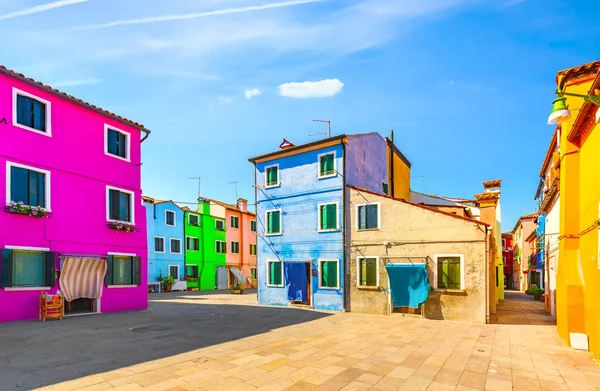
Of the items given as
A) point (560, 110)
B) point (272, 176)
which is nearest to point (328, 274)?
point (272, 176)

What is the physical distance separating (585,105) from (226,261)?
37.6 metres

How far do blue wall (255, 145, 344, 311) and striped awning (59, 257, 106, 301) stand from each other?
8724 millimetres

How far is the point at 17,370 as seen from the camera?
7547 millimetres

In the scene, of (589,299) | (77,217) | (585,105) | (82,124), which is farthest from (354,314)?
(82,124)

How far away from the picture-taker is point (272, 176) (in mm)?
22188

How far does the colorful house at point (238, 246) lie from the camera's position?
41875 mm

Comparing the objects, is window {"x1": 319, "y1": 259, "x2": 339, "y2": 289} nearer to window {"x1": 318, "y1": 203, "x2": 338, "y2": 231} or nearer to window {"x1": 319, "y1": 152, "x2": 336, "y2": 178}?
window {"x1": 318, "y1": 203, "x2": 338, "y2": 231}

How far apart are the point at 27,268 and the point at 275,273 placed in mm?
11820

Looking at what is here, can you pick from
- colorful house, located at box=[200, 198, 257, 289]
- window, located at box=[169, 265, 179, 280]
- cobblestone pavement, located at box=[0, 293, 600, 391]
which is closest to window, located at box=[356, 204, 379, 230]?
cobblestone pavement, located at box=[0, 293, 600, 391]

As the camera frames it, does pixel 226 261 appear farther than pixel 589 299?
Yes

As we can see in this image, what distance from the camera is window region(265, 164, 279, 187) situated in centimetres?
2194

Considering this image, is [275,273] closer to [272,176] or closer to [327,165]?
[272,176]

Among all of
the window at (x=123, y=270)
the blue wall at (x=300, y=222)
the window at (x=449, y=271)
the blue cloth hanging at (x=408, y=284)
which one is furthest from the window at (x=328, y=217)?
the window at (x=123, y=270)

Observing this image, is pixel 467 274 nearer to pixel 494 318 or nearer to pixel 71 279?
pixel 494 318
